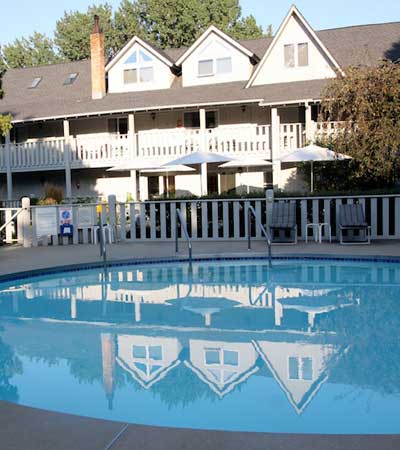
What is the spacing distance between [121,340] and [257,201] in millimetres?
8859

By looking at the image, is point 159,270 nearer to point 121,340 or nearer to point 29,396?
point 121,340

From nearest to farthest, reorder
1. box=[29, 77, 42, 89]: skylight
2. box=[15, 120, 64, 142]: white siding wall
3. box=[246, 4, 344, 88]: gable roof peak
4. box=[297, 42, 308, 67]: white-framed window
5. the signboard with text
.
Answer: the signboard with text, box=[246, 4, 344, 88]: gable roof peak, box=[297, 42, 308, 67]: white-framed window, box=[15, 120, 64, 142]: white siding wall, box=[29, 77, 42, 89]: skylight

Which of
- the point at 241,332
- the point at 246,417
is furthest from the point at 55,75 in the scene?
the point at 246,417

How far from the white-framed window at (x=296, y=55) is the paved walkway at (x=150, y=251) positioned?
36.6ft

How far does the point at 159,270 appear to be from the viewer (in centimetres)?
1240

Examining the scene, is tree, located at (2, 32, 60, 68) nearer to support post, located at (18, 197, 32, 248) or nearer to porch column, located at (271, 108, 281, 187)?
porch column, located at (271, 108, 281, 187)

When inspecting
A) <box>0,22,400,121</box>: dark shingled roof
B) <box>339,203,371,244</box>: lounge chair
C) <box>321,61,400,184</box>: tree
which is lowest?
<box>339,203,371,244</box>: lounge chair

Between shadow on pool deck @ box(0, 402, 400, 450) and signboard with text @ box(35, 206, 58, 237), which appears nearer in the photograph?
shadow on pool deck @ box(0, 402, 400, 450)

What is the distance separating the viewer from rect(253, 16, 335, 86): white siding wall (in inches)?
904

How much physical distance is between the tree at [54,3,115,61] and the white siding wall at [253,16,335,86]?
30079 mm

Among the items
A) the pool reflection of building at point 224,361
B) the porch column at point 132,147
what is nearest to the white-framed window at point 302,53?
the porch column at point 132,147

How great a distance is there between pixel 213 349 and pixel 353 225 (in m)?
8.49

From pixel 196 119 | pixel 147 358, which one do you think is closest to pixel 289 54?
pixel 196 119

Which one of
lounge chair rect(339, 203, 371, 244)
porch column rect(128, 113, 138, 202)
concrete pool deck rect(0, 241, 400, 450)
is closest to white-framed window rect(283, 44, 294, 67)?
porch column rect(128, 113, 138, 202)
